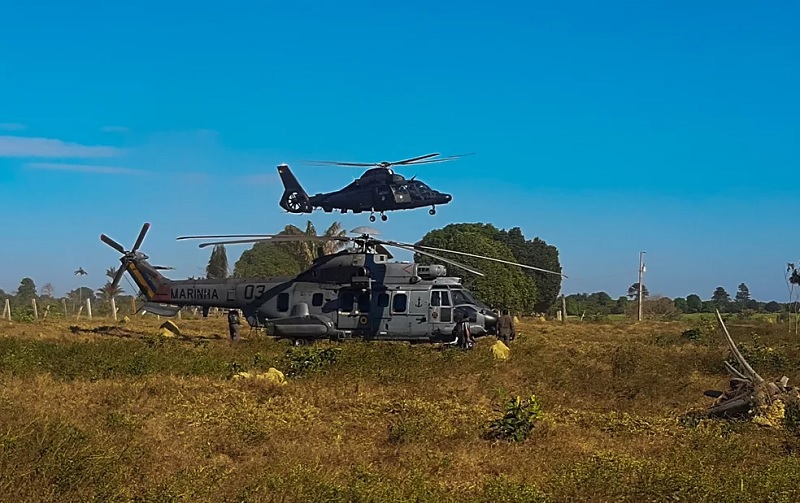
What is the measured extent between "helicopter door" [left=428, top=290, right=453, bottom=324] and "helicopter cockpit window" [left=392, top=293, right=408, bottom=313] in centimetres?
65

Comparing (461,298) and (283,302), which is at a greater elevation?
(461,298)

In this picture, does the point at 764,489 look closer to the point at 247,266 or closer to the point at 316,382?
→ the point at 316,382

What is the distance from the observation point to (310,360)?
14.9 metres

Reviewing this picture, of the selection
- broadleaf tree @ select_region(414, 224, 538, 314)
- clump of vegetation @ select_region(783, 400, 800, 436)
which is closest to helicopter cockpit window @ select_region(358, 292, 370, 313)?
clump of vegetation @ select_region(783, 400, 800, 436)

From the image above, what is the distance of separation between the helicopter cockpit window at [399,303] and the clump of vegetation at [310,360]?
3883 mm

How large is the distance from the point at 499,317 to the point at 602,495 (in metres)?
14.1

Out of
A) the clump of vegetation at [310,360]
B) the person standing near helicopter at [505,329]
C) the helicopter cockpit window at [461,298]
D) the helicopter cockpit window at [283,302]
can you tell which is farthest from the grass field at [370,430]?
the person standing near helicopter at [505,329]

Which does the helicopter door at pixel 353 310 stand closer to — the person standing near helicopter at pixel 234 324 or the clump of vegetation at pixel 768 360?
the person standing near helicopter at pixel 234 324

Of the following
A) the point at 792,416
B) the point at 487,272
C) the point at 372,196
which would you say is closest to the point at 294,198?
the point at 372,196

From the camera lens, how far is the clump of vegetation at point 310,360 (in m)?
14.6

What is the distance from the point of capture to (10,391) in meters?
10.8

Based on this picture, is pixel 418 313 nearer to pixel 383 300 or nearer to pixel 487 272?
pixel 383 300

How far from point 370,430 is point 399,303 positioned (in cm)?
963

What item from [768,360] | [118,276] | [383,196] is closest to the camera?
[768,360]
